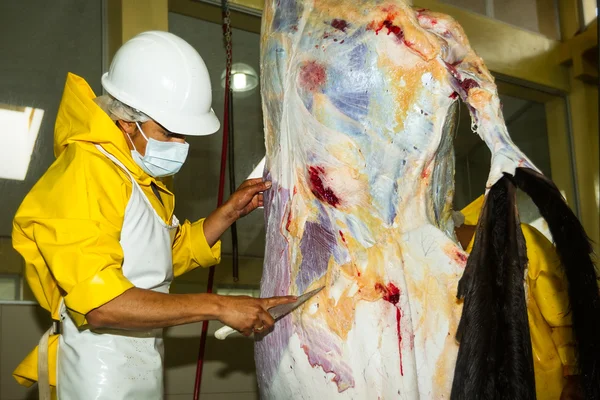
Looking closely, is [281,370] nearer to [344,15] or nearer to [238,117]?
[344,15]

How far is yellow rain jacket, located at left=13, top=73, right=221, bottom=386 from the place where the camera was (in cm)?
173

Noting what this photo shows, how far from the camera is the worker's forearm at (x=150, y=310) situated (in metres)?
1.75

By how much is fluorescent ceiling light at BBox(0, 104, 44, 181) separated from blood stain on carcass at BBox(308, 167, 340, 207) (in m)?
1.87

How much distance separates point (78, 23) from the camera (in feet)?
11.4

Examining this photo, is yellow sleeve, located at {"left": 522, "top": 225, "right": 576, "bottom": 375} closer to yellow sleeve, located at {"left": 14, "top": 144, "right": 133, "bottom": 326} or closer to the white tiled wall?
yellow sleeve, located at {"left": 14, "top": 144, "right": 133, "bottom": 326}

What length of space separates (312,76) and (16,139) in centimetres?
190

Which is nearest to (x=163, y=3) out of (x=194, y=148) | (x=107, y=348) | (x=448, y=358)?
(x=194, y=148)

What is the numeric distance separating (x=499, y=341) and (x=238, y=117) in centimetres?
277

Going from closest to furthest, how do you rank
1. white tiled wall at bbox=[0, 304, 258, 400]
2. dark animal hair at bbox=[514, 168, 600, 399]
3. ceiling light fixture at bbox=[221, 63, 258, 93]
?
dark animal hair at bbox=[514, 168, 600, 399], white tiled wall at bbox=[0, 304, 258, 400], ceiling light fixture at bbox=[221, 63, 258, 93]

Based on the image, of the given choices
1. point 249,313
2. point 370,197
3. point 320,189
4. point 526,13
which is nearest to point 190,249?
point 249,313

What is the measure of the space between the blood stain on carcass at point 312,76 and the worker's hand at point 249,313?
0.54 m

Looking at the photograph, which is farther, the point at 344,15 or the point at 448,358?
the point at 344,15

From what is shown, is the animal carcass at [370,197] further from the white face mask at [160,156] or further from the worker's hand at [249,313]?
the white face mask at [160,156]

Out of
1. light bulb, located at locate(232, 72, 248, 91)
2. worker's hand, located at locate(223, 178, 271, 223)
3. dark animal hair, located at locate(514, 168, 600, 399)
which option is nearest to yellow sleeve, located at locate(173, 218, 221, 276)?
worker's hand, located at locate(223, 178, 271, 223)
